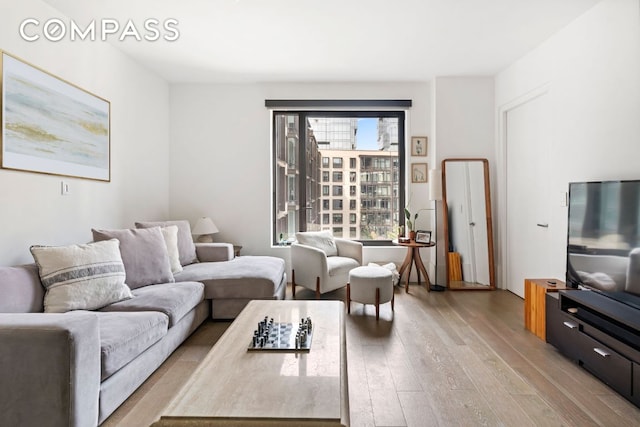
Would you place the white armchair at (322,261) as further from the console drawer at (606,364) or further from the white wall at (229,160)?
the console drawer at (606,364)

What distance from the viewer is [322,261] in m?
3.70

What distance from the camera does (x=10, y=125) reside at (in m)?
2.37

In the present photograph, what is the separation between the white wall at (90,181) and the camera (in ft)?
7.91

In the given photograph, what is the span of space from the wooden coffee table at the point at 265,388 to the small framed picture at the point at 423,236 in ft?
9.09

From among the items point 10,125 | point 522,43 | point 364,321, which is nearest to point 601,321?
point 364,321

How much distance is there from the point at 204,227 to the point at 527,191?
367 cm

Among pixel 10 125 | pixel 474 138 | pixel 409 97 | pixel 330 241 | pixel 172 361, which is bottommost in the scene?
pixel 172 361

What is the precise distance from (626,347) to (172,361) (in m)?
2.73

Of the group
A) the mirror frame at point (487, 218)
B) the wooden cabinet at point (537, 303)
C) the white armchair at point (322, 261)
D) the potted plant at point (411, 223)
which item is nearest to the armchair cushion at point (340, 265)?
the white armchair at point (322, 261)

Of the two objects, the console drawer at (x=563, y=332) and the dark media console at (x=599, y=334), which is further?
the console drawer at (x=563, y=332)

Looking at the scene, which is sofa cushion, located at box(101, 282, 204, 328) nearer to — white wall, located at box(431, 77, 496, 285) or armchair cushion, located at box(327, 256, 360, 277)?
armchair cushion, located at box(327, 256, 360, 277)

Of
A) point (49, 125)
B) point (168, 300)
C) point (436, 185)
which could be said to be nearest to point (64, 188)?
point (49, 125)

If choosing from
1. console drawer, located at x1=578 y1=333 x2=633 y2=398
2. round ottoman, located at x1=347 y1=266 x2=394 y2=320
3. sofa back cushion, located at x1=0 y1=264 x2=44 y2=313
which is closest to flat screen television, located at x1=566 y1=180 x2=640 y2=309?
console drawer, located at x1=578 y1=333 x2=633 y2=398

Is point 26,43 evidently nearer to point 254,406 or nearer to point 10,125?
point 10,125
